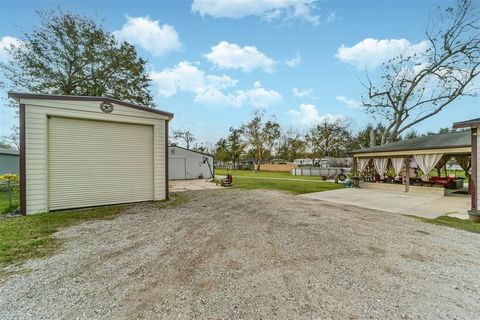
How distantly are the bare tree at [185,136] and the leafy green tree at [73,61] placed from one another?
104 ft

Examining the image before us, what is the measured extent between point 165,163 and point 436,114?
23.3 metres

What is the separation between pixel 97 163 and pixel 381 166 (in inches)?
609

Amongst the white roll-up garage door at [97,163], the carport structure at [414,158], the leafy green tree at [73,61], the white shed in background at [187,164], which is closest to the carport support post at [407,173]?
the carport structure at [414,158]

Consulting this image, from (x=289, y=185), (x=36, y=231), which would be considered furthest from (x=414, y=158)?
(x=36, y=231)

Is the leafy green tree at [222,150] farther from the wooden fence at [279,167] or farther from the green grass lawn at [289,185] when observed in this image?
the green grass lawn at [289,185]

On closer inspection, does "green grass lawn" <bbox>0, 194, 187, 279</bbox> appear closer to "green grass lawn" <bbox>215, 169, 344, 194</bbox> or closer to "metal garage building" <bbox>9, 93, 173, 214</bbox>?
"metal garage building" <bbox>9, 93, 173, 214</bbox>

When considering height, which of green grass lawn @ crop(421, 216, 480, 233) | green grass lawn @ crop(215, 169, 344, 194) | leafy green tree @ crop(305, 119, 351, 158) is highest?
leafy green tree @ crop(305, 119, 351, 158)

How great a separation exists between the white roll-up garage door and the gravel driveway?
2439 mm

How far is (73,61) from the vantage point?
12.3m

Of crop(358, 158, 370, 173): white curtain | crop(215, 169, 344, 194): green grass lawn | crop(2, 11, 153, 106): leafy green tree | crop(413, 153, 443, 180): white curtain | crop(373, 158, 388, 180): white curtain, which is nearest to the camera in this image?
crop(413, 153, 443, 180): white curtain

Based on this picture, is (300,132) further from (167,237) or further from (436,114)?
(167,237)

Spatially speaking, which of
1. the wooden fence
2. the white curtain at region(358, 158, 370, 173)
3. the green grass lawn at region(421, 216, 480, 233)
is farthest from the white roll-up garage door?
the wooden fence

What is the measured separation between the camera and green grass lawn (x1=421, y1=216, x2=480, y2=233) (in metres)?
5.04

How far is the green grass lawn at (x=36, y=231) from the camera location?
10.9 ft
